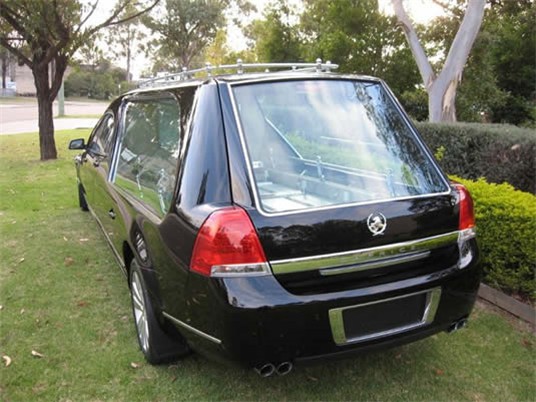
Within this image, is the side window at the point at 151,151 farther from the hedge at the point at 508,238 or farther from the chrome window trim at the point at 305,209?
the hedge at the point at 508,238

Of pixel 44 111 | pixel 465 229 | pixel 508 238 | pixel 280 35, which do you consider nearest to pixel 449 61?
pixel 508 238

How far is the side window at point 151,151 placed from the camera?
2646 mm

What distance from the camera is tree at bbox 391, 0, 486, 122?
28.7 feet

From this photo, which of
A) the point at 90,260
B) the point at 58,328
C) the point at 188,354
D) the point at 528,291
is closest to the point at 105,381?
the point at 188,354

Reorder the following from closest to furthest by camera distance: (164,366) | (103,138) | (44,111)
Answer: (164,366) < (103,138) < (44,111)

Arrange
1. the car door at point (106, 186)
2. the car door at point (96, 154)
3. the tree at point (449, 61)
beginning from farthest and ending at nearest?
the tree at point (449, 61) → the car door at point (96, 154) → the car door at point (106, 186)

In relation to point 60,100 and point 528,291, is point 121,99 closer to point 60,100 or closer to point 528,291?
point 528,291

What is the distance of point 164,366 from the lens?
2.93 meters

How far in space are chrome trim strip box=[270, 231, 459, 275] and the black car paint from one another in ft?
0.11

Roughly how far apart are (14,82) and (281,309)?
7554 cm

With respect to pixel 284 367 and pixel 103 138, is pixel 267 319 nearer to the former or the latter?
pixel 284 367

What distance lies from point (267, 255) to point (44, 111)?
Result: 10.4 metres

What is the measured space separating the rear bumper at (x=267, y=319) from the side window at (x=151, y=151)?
2.01 feet

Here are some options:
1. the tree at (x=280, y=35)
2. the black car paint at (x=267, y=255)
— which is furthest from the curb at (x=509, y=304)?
the tree at (x=280, y=35)
